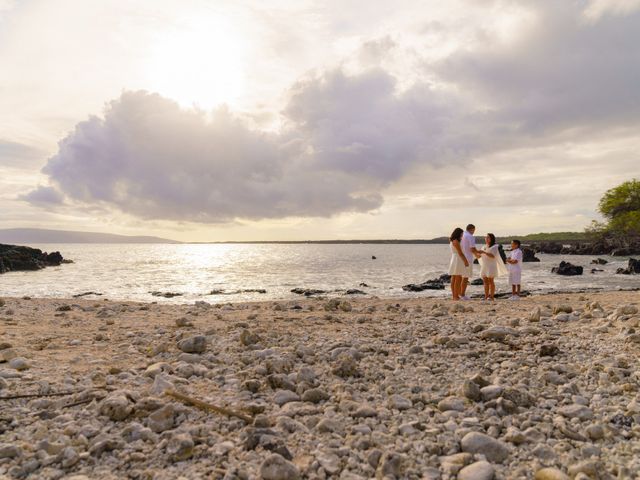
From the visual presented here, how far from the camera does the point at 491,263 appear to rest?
15.7 m

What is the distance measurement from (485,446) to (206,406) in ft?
8.75

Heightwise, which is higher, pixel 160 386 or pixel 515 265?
pixel 515 265

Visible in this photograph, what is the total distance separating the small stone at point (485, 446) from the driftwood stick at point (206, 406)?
199 cm

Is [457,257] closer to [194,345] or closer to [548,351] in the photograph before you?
[548,351]

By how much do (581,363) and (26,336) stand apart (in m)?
9.47

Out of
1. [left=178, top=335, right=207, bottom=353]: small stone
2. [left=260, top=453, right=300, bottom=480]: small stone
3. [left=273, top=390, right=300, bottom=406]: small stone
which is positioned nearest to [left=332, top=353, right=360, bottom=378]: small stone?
[left=273, top=390, right=300, bottom=406]: small stone

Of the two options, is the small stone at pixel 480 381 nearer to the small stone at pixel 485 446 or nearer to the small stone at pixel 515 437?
the small stone at pixel 515 437

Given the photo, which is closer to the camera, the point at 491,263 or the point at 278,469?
the point at 278,469

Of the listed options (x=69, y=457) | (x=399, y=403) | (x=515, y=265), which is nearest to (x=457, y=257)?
(x=515, y=265)

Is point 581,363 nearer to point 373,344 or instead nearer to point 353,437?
A: point 373,344

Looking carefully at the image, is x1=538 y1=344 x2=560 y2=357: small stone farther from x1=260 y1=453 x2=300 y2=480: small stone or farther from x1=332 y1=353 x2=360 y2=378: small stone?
x1=260 y1=453 x2=300 y2=480: small stone

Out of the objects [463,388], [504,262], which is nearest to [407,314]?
[463,388]

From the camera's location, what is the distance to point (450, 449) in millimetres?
3754

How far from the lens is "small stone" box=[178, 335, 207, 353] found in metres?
6.69
